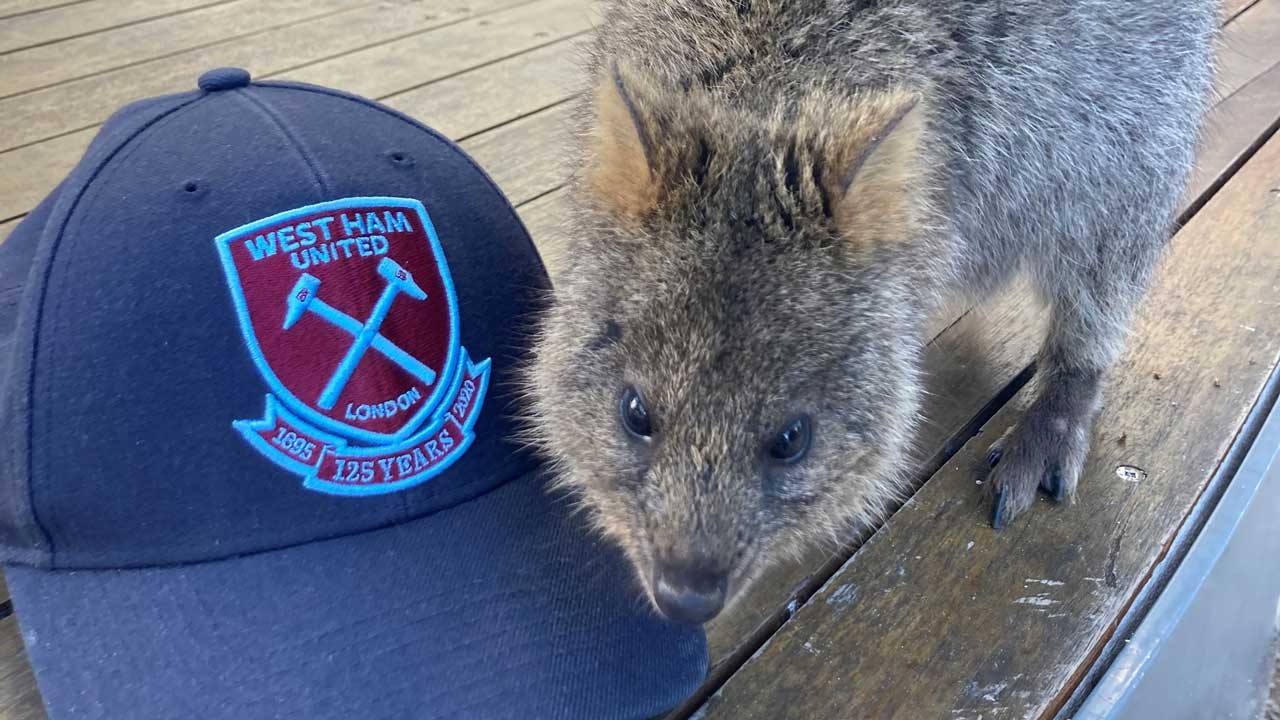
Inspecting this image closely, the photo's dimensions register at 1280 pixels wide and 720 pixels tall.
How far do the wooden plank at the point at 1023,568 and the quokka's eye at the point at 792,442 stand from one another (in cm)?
47

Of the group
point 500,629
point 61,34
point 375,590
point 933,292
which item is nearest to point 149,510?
point 375,590

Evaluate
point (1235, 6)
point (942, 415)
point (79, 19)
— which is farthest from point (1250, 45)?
point (79, 19)

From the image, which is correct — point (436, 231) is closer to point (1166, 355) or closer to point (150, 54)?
point (1166, 355)

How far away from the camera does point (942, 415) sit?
2.30 meters

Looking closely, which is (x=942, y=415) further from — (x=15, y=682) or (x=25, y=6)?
(x=25, y=6)

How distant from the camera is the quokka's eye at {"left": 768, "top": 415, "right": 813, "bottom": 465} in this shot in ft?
4.75

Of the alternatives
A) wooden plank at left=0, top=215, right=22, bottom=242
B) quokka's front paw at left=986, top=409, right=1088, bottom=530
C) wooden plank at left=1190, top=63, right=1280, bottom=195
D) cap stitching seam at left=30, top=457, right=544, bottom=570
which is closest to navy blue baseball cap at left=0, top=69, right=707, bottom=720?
cap stitching seam at left=30, top=457, right=544, bottom=570

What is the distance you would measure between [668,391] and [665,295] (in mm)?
147

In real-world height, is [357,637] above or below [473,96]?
above

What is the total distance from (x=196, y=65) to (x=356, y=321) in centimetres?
268

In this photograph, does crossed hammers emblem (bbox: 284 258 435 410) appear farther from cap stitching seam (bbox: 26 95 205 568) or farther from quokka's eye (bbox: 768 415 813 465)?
quokka's eye (bbox: 768 415 813 465)

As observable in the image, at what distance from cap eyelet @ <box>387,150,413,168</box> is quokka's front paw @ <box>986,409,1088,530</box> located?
138cm

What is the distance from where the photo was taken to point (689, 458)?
141 cm

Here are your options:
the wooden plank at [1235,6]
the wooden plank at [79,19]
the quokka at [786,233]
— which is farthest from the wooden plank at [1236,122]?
the wooden plank at [79,19]
